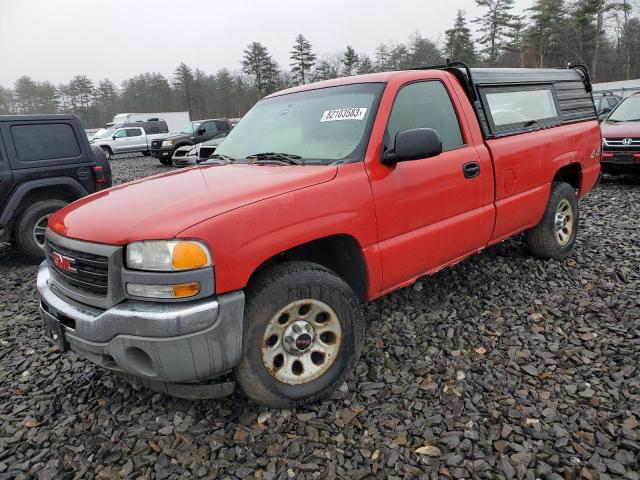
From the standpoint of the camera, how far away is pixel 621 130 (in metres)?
8.26

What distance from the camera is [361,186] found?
2666 mm

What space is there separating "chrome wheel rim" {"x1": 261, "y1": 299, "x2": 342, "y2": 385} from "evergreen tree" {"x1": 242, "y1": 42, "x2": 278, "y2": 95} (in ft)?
179

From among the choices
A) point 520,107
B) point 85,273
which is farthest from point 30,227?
point 520,107

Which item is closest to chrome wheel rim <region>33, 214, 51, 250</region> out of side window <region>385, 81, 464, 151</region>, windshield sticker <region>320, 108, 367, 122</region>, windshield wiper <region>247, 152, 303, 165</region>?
windshield wiper <region>247, 152, 303, 165</region>

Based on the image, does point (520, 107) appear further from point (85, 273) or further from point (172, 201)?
point (85, 273)

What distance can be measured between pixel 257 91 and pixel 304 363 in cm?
5527

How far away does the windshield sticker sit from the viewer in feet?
9.67

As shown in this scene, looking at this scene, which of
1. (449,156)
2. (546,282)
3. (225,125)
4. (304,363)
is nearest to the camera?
(304,363)

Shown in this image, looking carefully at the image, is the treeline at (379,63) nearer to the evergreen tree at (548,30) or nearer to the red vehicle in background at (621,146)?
the evergreen tree at (548,30)

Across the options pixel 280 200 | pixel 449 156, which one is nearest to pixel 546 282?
pixel 449 156

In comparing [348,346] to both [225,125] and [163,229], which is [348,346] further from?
[225,125]

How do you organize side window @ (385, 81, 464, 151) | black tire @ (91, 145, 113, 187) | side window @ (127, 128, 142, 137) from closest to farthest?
side window @ (385, 81, 464, 151) → black tire @ (91, 145, 113, 187) → side window @ (127, 128, 142, 137)

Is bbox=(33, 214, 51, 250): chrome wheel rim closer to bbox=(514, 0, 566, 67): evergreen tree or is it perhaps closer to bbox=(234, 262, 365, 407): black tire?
bbox=(234, 262, 365, 407): black tire

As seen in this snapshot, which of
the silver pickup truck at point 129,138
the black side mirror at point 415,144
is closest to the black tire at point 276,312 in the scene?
the black side mirror at point 415,144
